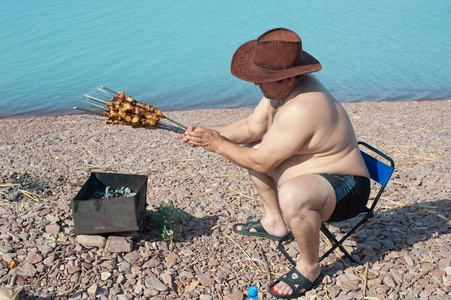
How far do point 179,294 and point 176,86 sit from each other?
10144 millimetres

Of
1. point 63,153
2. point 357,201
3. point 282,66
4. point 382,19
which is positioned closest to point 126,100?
point 282,66

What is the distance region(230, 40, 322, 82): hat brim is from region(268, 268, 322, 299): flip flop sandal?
4.75 ft

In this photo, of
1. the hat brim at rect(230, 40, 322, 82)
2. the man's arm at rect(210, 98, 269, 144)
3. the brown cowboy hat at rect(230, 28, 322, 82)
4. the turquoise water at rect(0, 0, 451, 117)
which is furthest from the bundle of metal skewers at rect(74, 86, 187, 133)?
the turquoise water at rect(0, 0, 451, 117)

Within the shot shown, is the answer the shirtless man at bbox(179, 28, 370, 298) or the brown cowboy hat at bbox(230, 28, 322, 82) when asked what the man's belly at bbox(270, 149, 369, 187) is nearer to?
the shirtless man at bbox(179, 28, 370, 298)

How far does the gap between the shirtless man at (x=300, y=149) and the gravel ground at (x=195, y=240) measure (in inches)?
18.8

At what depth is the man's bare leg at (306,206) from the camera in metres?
3.02

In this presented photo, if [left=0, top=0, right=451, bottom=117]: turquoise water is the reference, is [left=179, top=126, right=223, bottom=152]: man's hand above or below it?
above

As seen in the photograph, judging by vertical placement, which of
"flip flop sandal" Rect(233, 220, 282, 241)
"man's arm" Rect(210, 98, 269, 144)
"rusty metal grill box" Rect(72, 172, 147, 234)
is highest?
"man's arm" Rect(210, 98, 269, 144)

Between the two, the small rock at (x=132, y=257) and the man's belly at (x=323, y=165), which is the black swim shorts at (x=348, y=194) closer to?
the man's belly at (x=323, y=165)

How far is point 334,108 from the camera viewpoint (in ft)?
10.6

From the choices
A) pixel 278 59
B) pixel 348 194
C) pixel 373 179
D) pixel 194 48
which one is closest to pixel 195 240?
pixel 348 194

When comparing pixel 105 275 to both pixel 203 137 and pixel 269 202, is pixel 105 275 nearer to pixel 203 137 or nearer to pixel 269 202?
pixel 203 137

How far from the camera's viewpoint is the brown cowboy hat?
3.05m

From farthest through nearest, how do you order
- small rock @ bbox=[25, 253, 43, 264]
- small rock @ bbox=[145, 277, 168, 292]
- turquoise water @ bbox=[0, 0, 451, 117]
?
turquoise water @ bbox=[0, 0, 451, 117] → small rock @ bbox=[25, 253, 43, 264] → small rock @ bbox=[145, 277, 168, 292]
